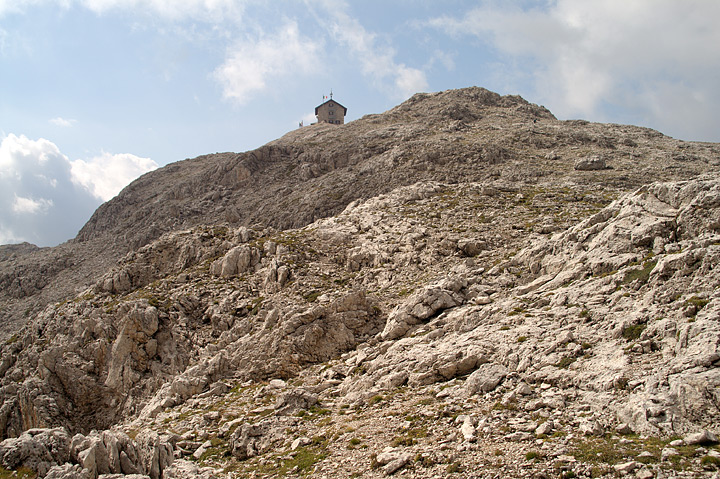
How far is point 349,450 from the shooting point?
56.3ft

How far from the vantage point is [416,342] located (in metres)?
24.7

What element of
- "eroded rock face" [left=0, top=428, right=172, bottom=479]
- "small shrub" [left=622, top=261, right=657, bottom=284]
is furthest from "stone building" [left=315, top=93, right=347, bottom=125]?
"eroded rock face" [left=0, top=428, right=172, bottom=479]

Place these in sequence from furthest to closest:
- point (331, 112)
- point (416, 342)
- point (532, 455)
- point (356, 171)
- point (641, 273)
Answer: point (331, 112) → point (356, 171) → point (416, 342) → point (641, 273) → point (532, 455)

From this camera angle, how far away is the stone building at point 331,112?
121m

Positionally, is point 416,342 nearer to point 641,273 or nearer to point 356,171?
point 641,273

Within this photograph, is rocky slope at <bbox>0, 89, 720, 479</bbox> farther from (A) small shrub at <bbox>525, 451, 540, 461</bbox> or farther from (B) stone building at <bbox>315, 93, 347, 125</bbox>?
(B) stone building at <bbox>315, 93, 347, 125</bbox>

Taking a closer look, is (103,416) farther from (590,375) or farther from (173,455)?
(590,375)

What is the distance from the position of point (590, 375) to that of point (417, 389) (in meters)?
7.36

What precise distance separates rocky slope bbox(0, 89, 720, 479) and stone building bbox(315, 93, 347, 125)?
222 ft

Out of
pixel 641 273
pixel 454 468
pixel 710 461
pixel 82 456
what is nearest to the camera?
pixel 710 461

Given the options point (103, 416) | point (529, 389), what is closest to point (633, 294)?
point (529, 389)

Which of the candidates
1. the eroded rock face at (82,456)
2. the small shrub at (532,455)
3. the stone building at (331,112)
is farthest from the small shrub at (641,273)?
the stone building at (331,112)

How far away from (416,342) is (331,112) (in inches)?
4166

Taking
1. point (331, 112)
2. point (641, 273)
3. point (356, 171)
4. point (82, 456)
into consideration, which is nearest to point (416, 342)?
point (641, 273)
